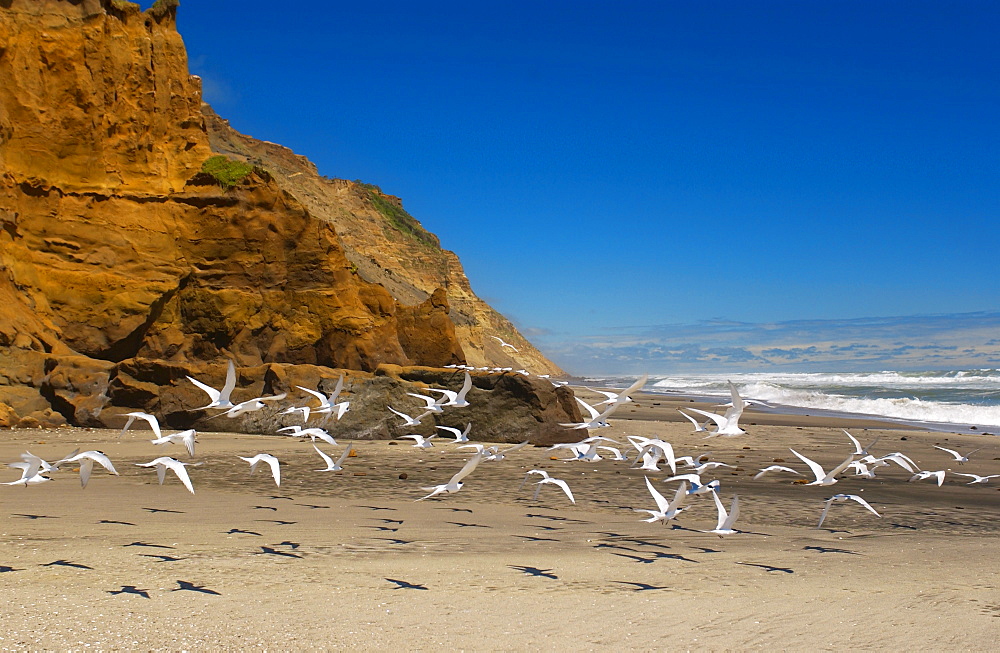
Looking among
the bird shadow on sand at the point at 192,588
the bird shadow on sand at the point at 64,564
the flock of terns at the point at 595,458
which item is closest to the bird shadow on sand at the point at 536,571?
the flock of terns at the point at 595,458

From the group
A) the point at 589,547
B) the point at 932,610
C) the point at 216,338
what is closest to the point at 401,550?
the point at 589,547

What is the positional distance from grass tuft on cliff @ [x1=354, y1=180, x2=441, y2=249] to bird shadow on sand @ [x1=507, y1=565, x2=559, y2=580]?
5735cm

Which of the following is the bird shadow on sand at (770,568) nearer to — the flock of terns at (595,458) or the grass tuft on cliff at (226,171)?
the flock of terns at (595,458)

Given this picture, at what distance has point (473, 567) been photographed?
5.35 metres

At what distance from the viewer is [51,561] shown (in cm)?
494

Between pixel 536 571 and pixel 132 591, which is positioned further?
pixel 536 571

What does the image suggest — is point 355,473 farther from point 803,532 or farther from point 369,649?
point 369,649

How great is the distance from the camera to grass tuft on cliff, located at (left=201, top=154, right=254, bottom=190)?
18.9m

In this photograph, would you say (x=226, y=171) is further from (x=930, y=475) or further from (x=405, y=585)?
(x=405, y=585)

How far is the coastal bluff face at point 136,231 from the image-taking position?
54.7ft

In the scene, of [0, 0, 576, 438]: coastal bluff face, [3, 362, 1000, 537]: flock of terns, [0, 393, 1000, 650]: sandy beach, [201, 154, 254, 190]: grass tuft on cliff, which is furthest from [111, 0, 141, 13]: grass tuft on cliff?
[0, 393, 1000, 650]: sandy beach

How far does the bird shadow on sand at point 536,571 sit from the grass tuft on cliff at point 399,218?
188ft

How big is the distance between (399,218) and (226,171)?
155ft

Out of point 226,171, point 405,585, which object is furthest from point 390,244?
point 405,585
